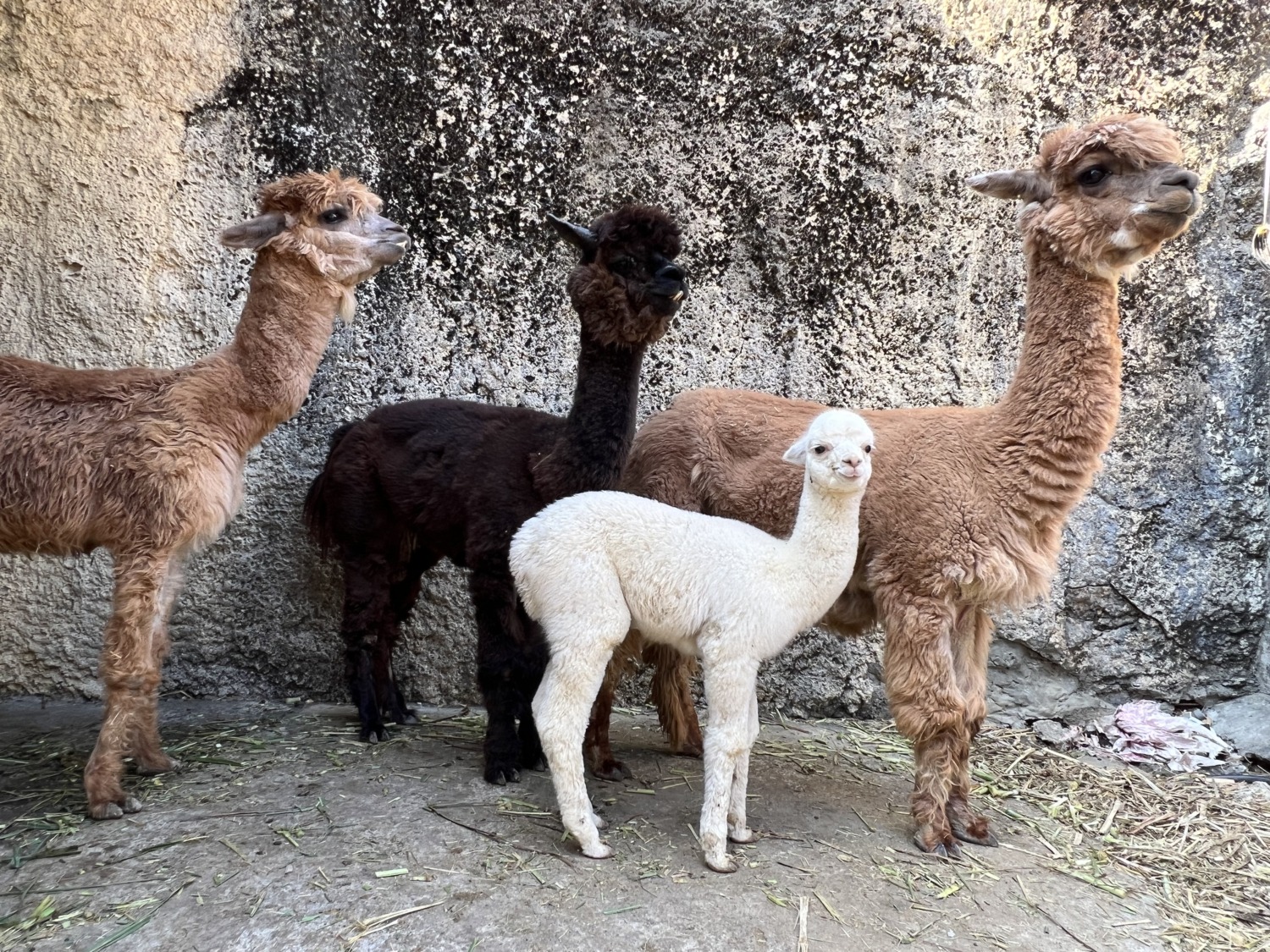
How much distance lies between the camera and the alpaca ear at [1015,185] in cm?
326

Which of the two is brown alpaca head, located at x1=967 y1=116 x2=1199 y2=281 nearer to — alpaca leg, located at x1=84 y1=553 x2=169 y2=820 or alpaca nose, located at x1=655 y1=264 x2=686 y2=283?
alpaca nose, located at x1=655 y1=264 x2=686 y2=283

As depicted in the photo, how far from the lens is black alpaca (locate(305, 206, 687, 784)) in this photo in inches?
130

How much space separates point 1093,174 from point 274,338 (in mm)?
2828

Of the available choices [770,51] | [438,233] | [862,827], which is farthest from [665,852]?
[770,51]

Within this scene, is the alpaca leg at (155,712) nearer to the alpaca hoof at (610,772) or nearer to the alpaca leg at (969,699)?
the alpaca hoof at (610,772)

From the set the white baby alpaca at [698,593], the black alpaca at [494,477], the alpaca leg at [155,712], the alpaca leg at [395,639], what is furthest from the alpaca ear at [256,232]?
the white baby alpaca at [698,593]

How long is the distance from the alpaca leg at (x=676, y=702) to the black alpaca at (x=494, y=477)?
22.4 inches

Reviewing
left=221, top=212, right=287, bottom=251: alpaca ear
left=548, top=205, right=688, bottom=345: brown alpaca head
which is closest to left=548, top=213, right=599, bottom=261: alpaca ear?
left=548, top=205, right=688, bottom=345: brown alpaca head

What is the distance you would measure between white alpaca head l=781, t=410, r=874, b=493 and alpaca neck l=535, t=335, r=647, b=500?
0.73 meters

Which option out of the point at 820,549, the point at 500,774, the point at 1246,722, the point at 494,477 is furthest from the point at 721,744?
the point at 1246,722

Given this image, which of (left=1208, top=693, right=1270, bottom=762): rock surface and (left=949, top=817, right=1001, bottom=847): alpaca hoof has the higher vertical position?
(left=1208, top=693, right=1270, bottom=762): rock surface

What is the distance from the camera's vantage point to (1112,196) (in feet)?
10.1

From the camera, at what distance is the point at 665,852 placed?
2926 millimetres

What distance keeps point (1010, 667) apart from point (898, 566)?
5.77ft
